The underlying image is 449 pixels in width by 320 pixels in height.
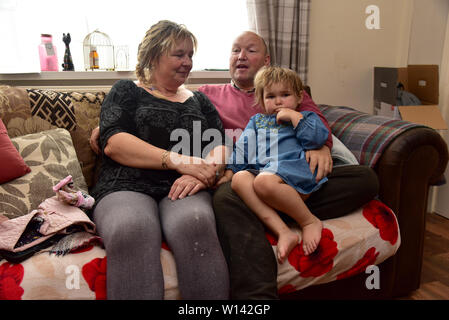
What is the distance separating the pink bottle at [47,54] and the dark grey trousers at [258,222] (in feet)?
4.08

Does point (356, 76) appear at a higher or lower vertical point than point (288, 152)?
higher

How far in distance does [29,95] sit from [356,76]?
79.4 inches

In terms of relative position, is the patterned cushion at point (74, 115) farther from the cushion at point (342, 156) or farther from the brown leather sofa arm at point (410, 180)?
the brown leather sofa arm at point (410, 180)

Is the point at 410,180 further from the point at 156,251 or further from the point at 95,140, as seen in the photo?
the point at 95,140

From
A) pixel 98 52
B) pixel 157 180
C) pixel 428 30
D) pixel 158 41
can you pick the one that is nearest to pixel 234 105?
pixel 158 41

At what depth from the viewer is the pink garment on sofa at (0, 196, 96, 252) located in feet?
3.31

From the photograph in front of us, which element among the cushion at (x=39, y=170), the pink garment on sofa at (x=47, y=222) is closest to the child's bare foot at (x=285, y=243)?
the pink garment on sofa at (x=47, y=222)

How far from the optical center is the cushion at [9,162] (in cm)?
118

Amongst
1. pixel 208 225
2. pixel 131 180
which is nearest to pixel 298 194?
pixel 208 225

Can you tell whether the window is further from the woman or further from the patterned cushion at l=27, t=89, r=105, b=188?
the woman

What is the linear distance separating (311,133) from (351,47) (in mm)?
1390

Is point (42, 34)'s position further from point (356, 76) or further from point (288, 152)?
point (356, 76)

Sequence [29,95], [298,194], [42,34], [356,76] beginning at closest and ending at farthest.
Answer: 1. [298,194]
2. [29,95]
3. [42,34]
4. [356,76]

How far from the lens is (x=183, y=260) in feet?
3.27
